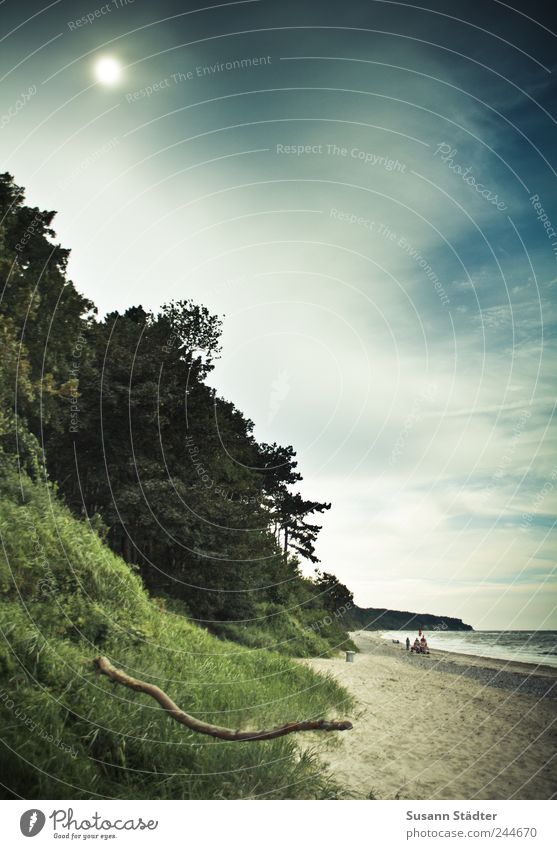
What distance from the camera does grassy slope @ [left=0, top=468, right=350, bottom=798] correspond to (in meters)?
5.18

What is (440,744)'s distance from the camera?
944cm

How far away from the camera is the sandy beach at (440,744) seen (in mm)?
6977

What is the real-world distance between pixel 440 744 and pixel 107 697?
6311 millimetres

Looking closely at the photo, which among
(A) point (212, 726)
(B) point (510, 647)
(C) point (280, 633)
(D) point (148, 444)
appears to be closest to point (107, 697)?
(A) point (212, 726)

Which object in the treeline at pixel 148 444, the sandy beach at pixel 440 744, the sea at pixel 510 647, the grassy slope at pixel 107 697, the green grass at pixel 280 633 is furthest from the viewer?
the sea at pixel 510 647

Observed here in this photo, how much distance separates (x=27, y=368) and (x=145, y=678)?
29.2ft

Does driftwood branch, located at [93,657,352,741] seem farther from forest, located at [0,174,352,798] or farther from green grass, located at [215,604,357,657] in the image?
green grass, located at [215,604,357,657]

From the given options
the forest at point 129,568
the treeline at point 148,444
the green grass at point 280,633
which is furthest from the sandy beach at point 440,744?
the treeline at point 148,444

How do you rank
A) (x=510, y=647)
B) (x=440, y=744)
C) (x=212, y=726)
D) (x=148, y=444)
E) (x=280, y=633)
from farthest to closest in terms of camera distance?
(x=510, y=647), (x=280, y=633), (x=148, y=444), (x=440, y=744), (x=212, y=726)

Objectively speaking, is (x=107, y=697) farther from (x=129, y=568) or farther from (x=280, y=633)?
(x=280, y=633)

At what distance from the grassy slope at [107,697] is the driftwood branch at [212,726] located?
0.21 m

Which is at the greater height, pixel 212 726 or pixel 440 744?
pixel 212 726

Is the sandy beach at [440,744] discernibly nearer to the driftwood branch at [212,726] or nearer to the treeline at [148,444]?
the driftwood branch at [212,726]
